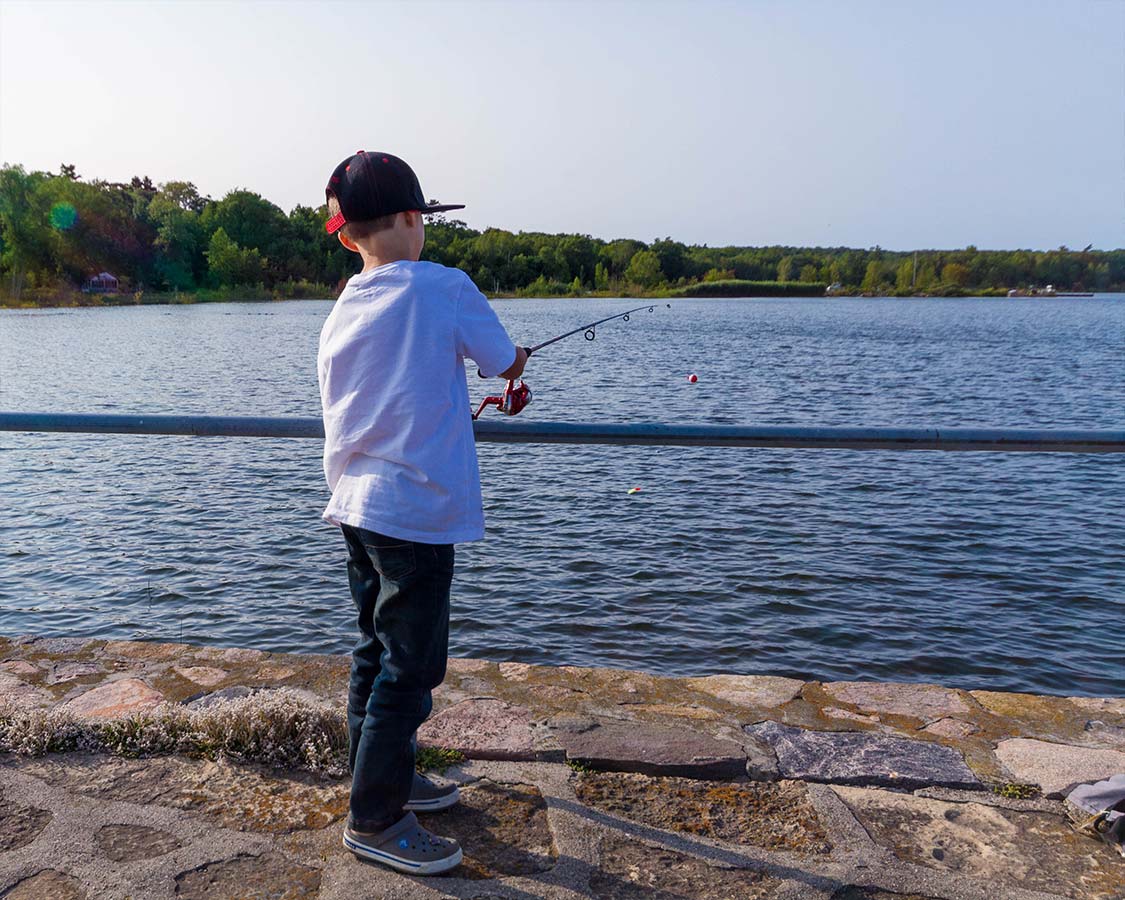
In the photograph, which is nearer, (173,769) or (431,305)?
(431,305)

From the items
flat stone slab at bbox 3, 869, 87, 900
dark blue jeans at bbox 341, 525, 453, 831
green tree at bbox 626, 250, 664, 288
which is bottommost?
flat stone slab at bbox 3, 869, 87, 900

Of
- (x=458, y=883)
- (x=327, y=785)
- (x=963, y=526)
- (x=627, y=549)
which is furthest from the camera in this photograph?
(x=963, y=526)

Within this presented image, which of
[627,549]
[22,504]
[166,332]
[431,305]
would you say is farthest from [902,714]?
[166,332]

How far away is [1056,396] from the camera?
2598 centimetres

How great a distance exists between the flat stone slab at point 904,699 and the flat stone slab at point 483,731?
45.7 inches

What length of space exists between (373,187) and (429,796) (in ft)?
4.87

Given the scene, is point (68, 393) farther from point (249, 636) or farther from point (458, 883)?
point (458, 883)

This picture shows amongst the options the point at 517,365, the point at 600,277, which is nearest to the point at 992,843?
the point at 517,365

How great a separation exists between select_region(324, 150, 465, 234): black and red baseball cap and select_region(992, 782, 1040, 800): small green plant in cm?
212

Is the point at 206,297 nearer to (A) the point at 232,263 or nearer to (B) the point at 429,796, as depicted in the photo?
(A) the point at 232,263

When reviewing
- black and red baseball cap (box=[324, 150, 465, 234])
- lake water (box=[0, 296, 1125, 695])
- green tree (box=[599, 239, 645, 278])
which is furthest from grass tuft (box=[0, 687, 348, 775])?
green tree (box=[599, 239, 645, 278])

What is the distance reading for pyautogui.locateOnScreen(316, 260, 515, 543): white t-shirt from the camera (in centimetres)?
224

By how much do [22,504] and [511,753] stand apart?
11.8 meters

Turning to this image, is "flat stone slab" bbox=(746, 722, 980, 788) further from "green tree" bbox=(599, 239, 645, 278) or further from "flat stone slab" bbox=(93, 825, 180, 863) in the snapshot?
"green tree" bbox=(599, 239, 645, 278)
